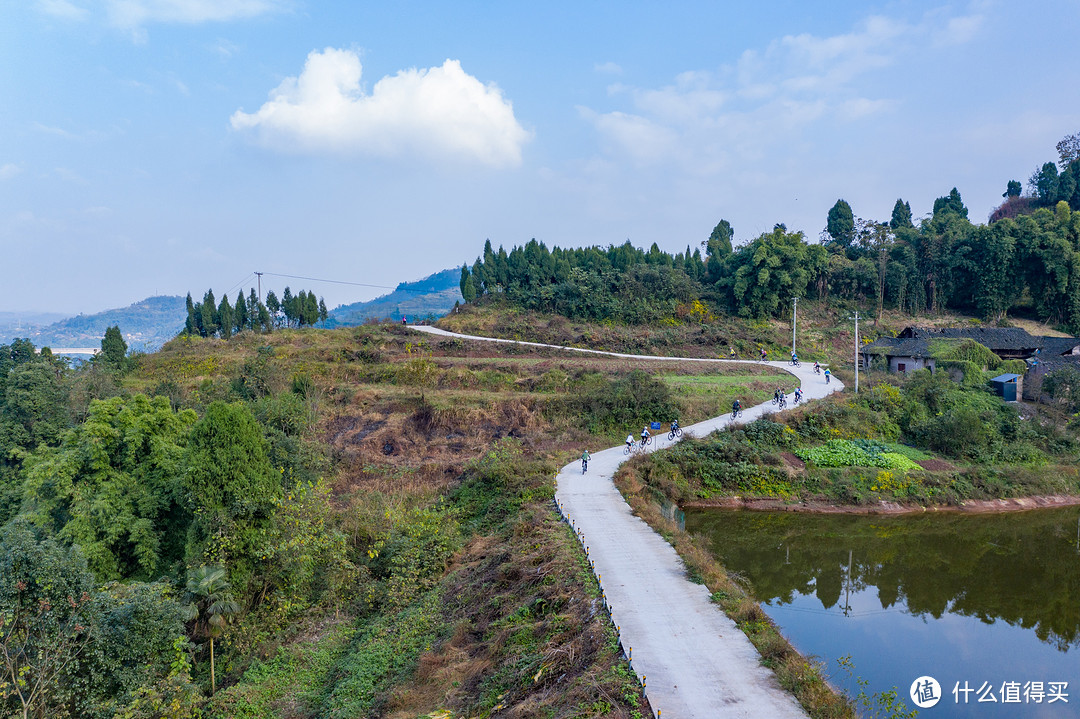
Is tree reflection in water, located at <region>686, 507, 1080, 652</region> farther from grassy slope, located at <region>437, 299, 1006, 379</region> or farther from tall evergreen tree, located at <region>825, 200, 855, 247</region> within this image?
tall evergreen tree, located at <region>825, 200, 855, 247</region>

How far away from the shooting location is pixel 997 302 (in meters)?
42.8

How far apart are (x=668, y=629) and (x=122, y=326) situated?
182591 millimetres

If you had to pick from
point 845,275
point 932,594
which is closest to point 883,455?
point 932,594

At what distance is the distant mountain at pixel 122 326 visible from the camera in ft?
391

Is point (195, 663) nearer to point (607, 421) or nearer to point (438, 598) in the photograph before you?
point (438, 598)

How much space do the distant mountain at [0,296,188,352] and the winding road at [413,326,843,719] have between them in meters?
111

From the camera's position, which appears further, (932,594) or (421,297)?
(421,297)

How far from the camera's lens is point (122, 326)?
497ft

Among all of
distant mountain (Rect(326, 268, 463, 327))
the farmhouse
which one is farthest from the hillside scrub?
distant mountain (Rect(326, 268, 463, 327))

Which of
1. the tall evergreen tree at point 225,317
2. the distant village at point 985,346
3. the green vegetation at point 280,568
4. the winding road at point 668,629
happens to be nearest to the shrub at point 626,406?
the green vegetation at point 280,568

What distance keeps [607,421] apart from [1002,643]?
13784 mm

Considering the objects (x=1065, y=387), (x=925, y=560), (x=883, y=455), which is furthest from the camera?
(x=1065, y=387)

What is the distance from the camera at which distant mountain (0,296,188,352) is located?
119250mm

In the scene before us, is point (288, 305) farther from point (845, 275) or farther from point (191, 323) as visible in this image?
point (845, 275)
